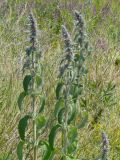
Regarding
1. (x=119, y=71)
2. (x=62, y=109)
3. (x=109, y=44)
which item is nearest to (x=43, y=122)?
(x=62, y=109)

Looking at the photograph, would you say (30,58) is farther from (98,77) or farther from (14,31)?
(14,31)

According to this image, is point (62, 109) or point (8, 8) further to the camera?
point (8, 8)

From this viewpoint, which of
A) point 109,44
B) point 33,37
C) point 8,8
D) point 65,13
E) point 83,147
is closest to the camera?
point 33,37

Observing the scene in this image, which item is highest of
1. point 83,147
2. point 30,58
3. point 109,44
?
point 30,58

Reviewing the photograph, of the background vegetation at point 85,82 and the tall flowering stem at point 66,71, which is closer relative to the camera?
the tall flowering stem at point 66,71

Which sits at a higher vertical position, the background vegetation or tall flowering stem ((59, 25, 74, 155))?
tall flowering stem ((59, 25, 74, 155))

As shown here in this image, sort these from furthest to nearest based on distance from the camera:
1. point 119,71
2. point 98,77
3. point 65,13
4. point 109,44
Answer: point 65,13
point 109,44
point 119,71
point 98,77

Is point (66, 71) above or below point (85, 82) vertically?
above

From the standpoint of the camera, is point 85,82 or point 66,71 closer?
point 66,71

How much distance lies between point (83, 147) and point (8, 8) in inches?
126

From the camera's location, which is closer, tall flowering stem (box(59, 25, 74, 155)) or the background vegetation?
tall flowering stem (box(59, 25, 74, 155))

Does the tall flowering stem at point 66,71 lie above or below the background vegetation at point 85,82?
above

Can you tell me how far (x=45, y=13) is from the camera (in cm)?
649

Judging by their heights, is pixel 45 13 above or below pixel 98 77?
above
